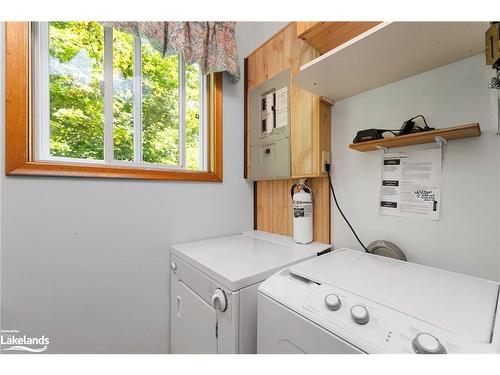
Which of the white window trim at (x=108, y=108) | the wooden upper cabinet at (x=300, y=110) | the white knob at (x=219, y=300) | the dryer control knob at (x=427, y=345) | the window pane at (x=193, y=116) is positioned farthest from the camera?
the window pane at (x=193, y=116)

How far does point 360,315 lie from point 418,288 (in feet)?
0.91

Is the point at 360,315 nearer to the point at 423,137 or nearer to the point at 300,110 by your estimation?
the point at 423,137

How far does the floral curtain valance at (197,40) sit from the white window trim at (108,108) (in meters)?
0.16

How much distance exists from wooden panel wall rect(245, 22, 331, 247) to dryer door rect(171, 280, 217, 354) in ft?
2.32

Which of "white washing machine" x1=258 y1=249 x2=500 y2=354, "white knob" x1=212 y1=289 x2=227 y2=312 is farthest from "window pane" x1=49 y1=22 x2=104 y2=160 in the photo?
"white washing machine" x1=258 y1=249 x2=500 y2=354

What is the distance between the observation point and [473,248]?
794 mm

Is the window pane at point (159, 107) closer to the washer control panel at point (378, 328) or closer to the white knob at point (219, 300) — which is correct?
the white knob at point (219, 300)

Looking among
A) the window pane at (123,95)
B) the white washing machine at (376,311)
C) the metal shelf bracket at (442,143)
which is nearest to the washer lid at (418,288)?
the white washing machine at (376,311)

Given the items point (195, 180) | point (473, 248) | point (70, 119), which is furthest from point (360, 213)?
point (70, 119)

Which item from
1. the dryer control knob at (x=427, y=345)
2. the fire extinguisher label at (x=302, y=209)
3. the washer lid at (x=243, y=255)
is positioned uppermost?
the fire extinguisher label at (x=302, y=209)

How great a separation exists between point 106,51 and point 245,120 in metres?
0.92

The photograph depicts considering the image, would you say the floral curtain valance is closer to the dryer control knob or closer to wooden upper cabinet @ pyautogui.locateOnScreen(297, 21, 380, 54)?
wooden upper cabinet @ pyautogui.locateOnScreen(297, 21, 380, 54)

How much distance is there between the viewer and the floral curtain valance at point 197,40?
1.14 meters

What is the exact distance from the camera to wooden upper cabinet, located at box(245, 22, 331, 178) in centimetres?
118
